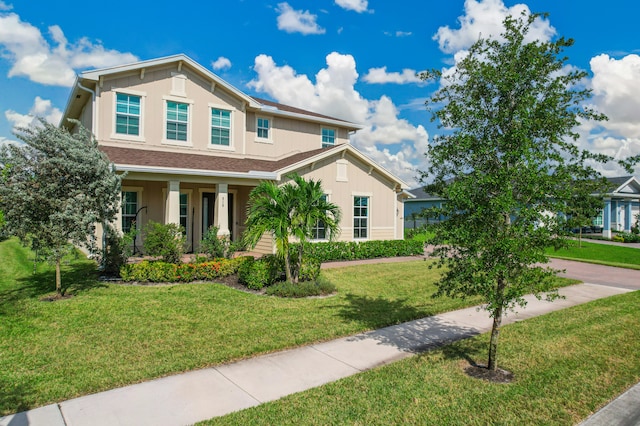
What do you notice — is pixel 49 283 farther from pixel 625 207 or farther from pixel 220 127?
pixel 625 207

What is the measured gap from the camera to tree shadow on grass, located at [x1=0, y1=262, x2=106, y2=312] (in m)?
9.71

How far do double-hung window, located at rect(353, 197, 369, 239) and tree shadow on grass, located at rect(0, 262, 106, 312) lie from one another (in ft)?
33.7

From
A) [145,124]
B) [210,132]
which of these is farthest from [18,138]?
[210,132]

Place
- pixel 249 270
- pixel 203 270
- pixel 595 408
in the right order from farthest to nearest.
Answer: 1. pixel 203 270
2. pixel 249 270
3. pixel 595 408

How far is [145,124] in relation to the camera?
51.3 feet

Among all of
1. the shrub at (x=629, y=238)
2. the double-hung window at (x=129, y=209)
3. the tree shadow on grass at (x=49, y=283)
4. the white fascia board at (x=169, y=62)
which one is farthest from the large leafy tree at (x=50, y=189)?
the shrub at (x=629, y=238)

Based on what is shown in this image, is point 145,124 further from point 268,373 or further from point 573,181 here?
point 573,181

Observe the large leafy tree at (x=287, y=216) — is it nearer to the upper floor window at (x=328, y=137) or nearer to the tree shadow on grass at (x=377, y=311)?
the tree shadow on grass at (x=377, y=311)

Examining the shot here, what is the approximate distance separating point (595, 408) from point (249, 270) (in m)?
→ 8.01

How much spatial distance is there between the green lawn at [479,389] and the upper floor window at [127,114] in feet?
44.7

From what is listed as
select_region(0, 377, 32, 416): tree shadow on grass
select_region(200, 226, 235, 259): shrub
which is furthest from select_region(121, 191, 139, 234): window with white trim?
select_region(0, 377, 32, 416): tree shadow on grass

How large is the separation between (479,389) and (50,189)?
30.4ft

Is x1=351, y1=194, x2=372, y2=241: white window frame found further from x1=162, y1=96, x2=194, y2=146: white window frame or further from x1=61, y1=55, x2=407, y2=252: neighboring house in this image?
x1=162, y1=96, x2=194, y2=146: white window frame

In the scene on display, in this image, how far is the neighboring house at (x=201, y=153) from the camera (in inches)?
578
